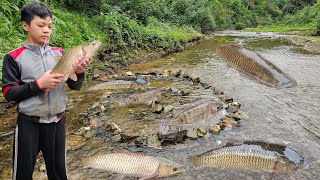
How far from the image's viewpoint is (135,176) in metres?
4.88

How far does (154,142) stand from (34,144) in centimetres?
320

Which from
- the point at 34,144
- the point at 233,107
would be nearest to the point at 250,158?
the point at 233,107

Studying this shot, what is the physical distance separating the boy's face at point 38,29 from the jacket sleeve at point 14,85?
288 mm

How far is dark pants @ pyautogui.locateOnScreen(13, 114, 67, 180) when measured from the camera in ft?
10.2

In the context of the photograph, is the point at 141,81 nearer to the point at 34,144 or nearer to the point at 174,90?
the point at 174,90

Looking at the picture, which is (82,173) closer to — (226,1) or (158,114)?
(158,114)

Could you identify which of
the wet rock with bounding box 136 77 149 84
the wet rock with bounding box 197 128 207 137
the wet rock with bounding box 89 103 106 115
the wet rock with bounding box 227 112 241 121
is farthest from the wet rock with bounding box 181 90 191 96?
the wet rock with bounding box 197 128 207 137

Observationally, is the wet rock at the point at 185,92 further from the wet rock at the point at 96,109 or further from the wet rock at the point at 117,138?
the wet rock at the point at 117,138

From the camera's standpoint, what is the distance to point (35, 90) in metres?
2.84

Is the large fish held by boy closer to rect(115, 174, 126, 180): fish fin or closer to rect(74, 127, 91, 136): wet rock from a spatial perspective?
rect(115, 174, 126, 180): fish fin

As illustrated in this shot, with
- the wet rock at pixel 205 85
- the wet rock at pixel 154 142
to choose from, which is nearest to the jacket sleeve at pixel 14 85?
the wet rock at pixel 154 142

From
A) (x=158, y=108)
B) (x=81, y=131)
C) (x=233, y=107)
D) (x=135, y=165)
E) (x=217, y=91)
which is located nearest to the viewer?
(x=135, y=165)

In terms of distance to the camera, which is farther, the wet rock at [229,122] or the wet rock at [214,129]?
the wet rock at [229,122]

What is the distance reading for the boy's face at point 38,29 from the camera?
117 inches
